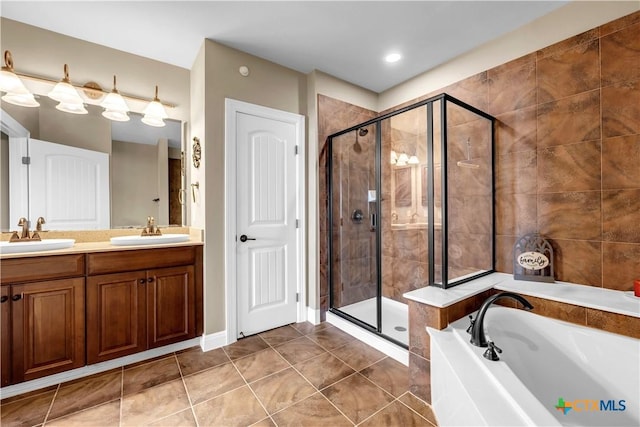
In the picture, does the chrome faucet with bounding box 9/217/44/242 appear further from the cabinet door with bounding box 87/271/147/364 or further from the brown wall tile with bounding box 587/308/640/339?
the brown wall tile with bounding box 587/308/640/339

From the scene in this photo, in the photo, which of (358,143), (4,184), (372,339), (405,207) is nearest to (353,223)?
(405,207)

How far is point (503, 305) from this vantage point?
192cm

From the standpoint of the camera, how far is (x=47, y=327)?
1.75m

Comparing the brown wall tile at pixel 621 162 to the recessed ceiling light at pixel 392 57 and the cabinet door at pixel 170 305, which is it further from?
the cabinet door at pixel 170 305

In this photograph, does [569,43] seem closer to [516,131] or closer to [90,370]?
[516,131]

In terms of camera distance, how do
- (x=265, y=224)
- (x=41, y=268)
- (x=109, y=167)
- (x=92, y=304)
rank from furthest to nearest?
1. (x=265, y=224)
2. (x=109, y=167)
3. (x=92, y=304)
4. (x=41, y=268)

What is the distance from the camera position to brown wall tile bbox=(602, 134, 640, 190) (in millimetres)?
1699

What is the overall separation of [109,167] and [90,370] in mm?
1591

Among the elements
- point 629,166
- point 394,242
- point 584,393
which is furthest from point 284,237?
point 629,166

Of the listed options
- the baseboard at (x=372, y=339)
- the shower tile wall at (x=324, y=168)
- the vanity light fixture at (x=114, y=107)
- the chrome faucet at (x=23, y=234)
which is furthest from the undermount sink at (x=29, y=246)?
the baseboard at (x=372, y=339)

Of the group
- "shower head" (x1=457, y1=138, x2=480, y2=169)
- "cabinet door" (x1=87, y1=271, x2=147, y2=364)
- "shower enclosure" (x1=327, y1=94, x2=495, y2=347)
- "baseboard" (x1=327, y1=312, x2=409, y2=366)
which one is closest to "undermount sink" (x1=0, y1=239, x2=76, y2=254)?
"cabinet door" (x1=87, y1=271, x2=147, y2=364)

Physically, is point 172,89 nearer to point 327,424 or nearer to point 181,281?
point 181,281

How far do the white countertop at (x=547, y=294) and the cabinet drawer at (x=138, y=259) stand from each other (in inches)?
69.7

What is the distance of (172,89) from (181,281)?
6.16ft
